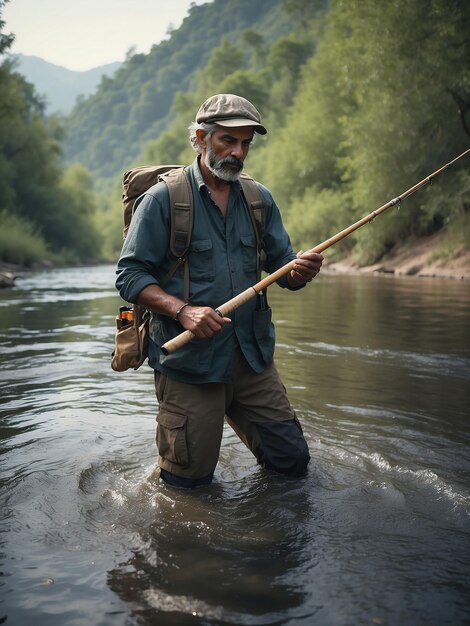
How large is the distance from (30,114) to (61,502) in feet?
184

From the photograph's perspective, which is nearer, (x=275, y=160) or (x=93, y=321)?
(x=93, y=321)

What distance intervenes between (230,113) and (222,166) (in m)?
0.30

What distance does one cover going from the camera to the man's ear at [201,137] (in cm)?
393

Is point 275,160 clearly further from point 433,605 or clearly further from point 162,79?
point 162,79

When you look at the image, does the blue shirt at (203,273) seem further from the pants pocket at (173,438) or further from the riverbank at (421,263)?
the riverbank at (421,263)

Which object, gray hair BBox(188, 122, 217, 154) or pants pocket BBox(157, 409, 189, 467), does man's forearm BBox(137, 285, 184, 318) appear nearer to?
pants pocket BBox(157, 409, 189, 467)

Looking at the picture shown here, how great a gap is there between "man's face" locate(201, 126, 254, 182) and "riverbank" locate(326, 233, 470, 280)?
2117 centimetres

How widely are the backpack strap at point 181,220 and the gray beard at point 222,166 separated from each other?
0.58 ft

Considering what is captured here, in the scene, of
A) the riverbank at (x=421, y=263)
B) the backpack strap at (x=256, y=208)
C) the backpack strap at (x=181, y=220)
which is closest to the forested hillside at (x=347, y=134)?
the riverbank at (x=421, y=263)

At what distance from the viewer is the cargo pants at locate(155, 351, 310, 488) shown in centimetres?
392

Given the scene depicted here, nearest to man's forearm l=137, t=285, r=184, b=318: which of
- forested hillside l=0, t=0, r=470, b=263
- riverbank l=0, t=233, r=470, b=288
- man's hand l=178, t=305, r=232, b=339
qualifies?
man's hand l=178, t=305, r=232, b=339

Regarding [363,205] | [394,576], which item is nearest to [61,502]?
[394,576]

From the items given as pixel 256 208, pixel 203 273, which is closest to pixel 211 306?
pixel 203 273

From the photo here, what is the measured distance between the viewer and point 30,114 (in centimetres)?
5491
